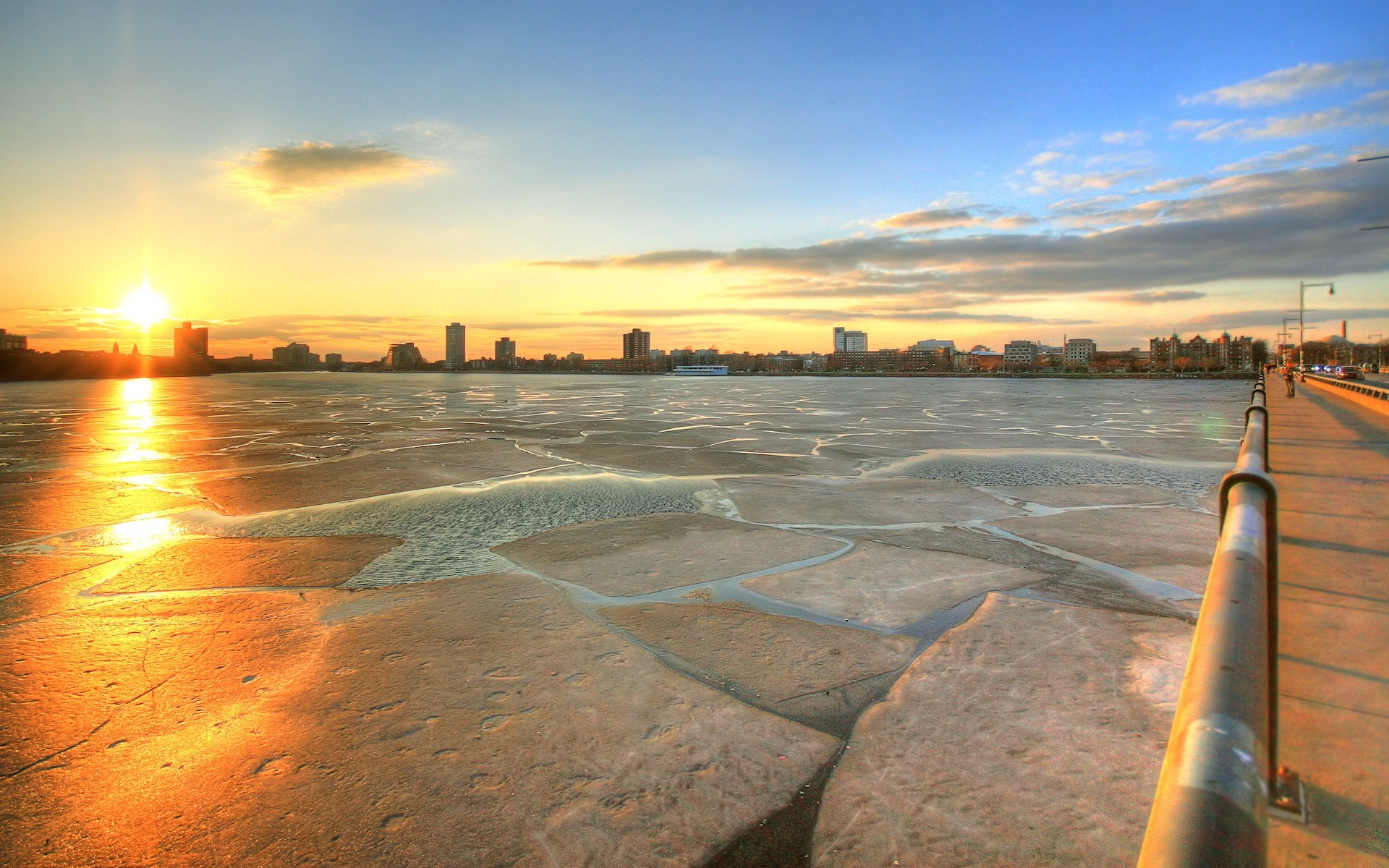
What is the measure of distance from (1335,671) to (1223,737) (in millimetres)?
2362

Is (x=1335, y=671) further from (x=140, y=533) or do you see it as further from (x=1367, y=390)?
(x=1367, y=390)

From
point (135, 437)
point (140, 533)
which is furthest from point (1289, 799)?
point (135, 437)

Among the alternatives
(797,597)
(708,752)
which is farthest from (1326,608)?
(708,752)

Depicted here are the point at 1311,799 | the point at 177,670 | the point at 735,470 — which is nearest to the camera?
the point at 1311,799

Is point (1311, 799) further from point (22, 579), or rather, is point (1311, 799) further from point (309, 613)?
point (22, 579)

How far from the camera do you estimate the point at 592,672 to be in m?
3.40

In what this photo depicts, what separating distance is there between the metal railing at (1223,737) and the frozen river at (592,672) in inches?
48.9

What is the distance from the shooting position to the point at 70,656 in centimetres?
363

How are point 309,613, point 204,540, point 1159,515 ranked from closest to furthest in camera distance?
point 309,613, point 204,540, point 1159,515

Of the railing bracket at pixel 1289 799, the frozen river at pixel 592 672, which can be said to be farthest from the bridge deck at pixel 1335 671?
the frozen river at pixel 592 672

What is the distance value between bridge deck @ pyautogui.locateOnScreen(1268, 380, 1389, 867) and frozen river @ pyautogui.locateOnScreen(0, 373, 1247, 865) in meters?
0.47

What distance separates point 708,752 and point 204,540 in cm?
540

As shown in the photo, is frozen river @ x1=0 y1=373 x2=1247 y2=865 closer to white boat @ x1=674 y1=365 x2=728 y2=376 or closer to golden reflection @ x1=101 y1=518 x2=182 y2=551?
golden reflection @ x1=101 y1=518 x2=182 y2=551

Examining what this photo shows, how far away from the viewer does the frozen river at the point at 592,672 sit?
232 cm
